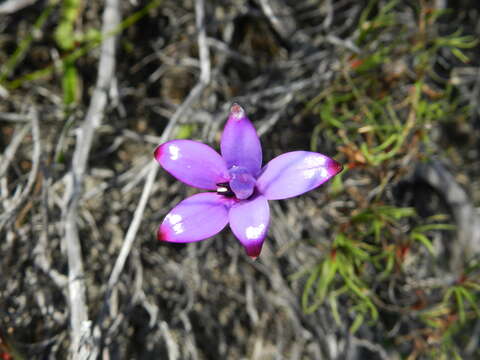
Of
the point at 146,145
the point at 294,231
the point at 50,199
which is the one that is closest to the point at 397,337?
the point at 294,231

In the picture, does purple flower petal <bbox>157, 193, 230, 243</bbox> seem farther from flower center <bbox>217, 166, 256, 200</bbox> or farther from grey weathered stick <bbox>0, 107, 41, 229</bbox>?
grey weathered stick <bbox>0, 107, 41, 229</bbox>

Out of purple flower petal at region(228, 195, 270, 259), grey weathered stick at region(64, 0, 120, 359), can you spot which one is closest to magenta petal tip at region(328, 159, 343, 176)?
purple flower petal at region(228, 195, 270, 259)

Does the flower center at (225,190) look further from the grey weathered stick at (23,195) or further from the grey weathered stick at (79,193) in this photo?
the grey weathered stick at (23,195)

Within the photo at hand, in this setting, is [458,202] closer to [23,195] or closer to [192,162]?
[192,162]

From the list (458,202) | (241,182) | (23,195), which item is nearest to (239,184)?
(241,182)

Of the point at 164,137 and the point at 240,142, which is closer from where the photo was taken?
the point at 240,142

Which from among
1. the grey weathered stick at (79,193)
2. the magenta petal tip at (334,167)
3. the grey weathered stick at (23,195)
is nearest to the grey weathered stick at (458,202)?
the magenta petal tip at (334,167)
